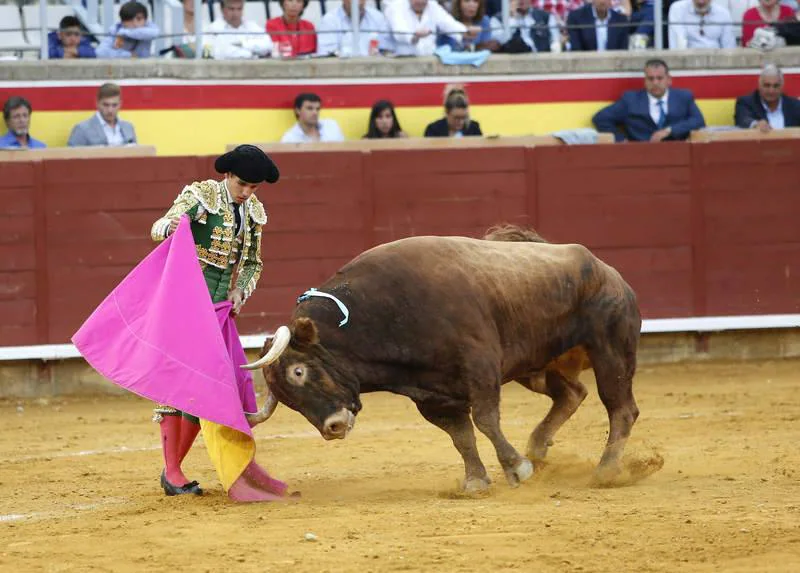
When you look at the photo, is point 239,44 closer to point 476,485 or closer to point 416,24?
point 416,24

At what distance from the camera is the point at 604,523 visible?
4828mm

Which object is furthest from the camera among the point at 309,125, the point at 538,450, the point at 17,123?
the point at 309,125

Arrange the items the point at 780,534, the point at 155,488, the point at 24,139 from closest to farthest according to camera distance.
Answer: the point at 780,534, the point at 155,488, the point at 24,139

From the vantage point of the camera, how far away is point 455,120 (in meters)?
10.0

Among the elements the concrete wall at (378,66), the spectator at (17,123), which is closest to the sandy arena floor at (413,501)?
the spectator at (17,123)

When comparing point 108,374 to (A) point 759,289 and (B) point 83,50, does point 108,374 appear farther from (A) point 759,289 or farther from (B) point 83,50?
Answer: (A) point 759,289

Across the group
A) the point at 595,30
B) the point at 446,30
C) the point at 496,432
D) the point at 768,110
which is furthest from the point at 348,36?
the point at 496,432

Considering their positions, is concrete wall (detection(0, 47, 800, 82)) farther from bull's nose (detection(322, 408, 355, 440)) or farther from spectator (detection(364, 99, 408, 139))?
bull's nose (detection(322, 408, 355, 440))

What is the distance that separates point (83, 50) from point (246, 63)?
1098 mm

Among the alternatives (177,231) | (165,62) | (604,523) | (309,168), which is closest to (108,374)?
(177,231)

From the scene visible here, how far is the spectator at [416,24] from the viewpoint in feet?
34.7

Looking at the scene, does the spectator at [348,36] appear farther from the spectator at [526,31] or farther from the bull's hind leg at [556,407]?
the bull's hind leg at [556,407]

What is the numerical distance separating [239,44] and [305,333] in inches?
212

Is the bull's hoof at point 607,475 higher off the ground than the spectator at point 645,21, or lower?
lower
